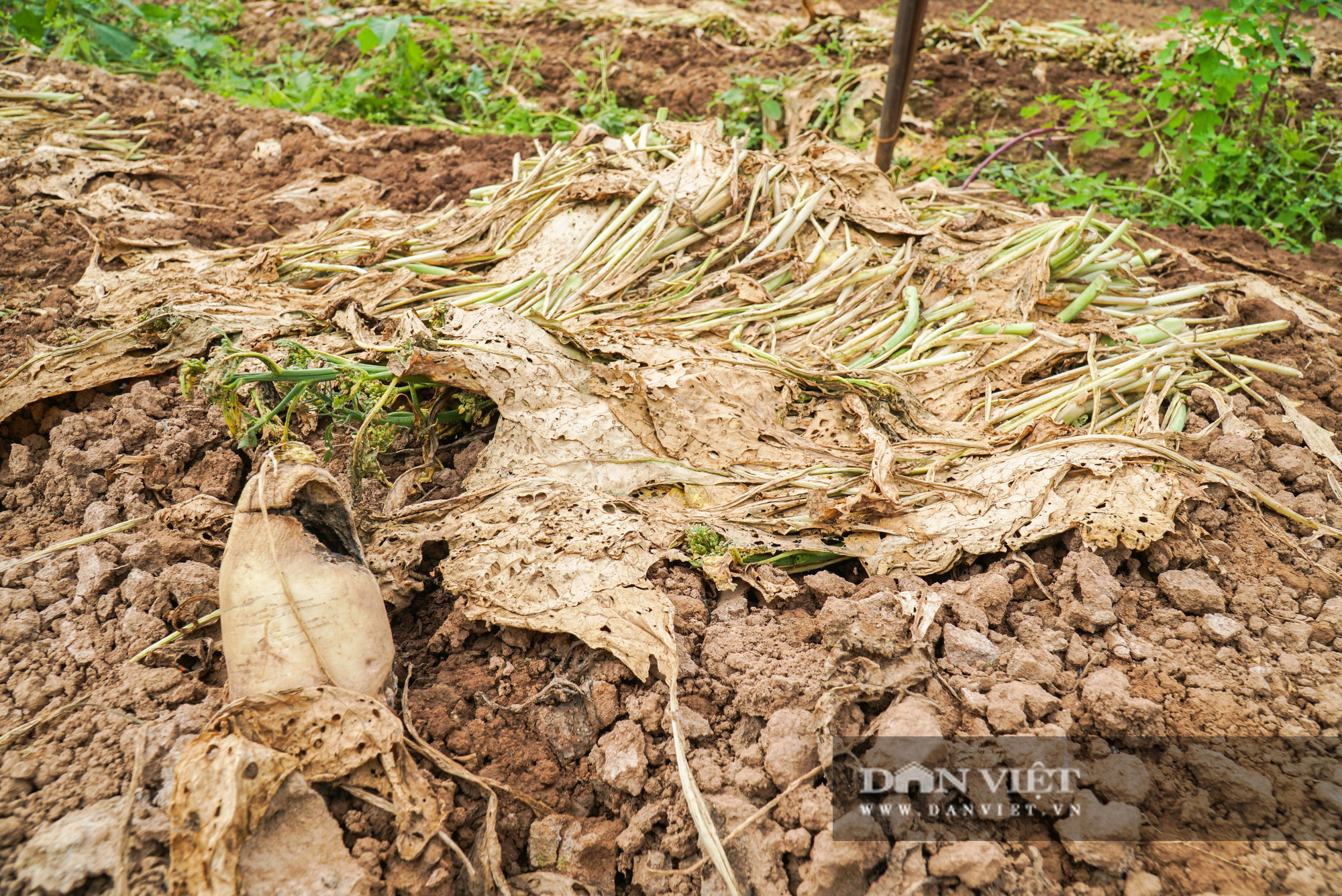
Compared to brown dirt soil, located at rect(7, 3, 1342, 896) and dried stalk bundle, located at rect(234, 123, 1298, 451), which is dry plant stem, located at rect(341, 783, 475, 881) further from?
dried stalk bundle, located at rect(234, 123, 1298, 451)

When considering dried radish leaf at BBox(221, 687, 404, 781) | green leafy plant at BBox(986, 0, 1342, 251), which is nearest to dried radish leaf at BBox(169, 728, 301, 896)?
dried radish leaf at BBox(221, 687, 404, 781)

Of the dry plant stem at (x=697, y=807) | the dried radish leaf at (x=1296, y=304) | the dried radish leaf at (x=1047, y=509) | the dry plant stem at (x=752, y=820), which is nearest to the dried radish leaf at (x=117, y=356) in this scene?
the dry plant stem at (x=697, y=807)

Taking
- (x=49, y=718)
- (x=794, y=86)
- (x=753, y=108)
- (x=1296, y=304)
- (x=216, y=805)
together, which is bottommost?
(x=49, y=718)

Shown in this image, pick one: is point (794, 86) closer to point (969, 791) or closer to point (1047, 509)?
point (1047, 509)

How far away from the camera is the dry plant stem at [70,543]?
1.58m

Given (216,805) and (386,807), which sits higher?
(216,805)

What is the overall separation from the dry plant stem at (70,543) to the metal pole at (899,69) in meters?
3.05

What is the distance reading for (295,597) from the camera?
→ 1310 millimetres

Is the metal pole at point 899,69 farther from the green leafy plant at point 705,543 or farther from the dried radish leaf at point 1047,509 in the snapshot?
the green leafy plant at point 705,543

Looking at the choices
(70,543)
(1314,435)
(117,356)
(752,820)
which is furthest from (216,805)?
(1314,435)

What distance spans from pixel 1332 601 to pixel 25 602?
2.73m

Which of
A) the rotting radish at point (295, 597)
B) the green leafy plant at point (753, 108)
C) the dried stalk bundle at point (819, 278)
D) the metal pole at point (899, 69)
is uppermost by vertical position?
the metal pole at point (899, 69)

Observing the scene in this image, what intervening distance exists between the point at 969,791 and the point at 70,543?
76.4 inches

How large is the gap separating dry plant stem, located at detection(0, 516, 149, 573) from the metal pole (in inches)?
120
